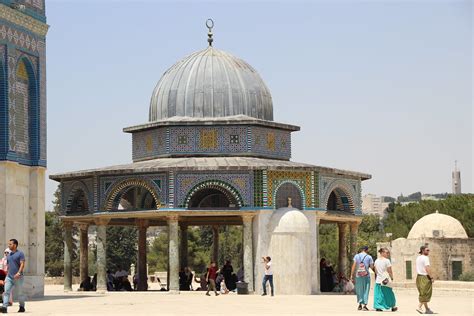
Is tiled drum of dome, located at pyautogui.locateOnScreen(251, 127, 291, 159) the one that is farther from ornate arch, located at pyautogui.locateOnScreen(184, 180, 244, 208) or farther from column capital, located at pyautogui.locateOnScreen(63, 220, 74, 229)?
column capital, located at pyautogui.locateOnScreen(63, 220, 74, 229)

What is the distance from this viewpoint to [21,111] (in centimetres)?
3020

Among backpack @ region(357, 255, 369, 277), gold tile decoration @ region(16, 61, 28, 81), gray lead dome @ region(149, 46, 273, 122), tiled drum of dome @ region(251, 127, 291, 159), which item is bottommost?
backpack @ region(357, 255, 369, 277)

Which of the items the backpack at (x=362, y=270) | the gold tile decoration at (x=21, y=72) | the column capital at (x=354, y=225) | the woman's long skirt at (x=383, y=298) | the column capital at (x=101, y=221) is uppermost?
the gold tile decoration at (x=21, y=72)

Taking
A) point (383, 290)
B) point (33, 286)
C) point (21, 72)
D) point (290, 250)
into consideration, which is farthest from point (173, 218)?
point (383, 290)

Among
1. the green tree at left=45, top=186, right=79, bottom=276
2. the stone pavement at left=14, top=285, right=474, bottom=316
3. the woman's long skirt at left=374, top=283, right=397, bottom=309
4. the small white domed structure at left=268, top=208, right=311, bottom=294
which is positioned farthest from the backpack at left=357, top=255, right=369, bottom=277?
the green tree at left=45, top=186, right=79, bottom=276

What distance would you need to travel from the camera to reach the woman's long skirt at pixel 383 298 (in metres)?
23.7

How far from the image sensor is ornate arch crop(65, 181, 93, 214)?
38906mm

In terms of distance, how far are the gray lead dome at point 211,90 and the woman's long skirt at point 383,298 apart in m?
16.9

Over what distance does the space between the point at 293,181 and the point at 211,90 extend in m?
5.32

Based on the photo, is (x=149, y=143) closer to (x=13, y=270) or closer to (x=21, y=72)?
(x=21, y=72)

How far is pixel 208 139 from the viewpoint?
1539 inches

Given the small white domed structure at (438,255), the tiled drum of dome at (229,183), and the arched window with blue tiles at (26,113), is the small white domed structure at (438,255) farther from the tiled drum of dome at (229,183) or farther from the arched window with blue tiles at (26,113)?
the arched window with blue tiles at (26,113)

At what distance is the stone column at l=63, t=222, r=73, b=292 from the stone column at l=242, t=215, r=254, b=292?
7194 mm

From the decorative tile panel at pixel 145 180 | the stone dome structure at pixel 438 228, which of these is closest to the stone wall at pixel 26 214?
the decorative tile panel at pixel 145 180
